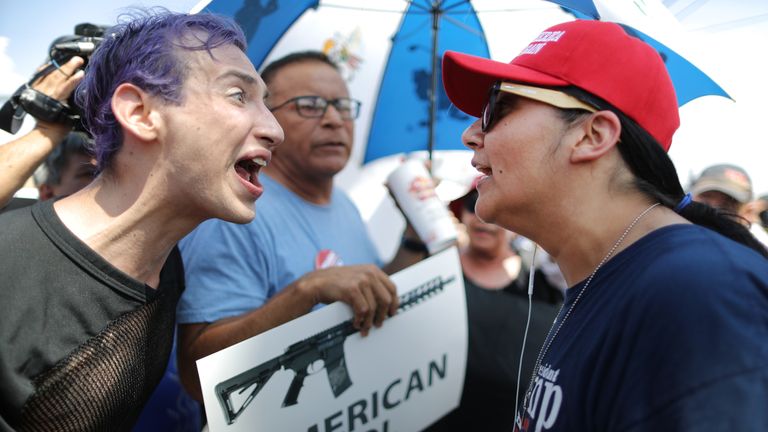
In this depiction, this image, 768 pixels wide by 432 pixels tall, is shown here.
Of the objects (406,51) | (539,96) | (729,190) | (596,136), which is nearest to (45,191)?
(406,51)

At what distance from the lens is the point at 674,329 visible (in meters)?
1.04

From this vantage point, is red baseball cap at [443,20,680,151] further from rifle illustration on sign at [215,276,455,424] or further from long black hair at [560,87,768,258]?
rifle illustration on sign at [215,276,455,424]

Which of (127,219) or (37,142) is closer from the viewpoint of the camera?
(127,219)

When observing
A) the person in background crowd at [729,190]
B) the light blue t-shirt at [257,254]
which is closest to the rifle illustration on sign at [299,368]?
the light blue t-shirt at [257,254]

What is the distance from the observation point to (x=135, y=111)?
1644 millimetres

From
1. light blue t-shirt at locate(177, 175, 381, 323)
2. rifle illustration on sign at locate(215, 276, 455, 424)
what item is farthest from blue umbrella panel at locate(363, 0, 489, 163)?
rifle illustration on sign at locate(215, 276, 455, 424)

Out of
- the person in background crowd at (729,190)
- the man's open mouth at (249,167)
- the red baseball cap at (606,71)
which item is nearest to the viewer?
the red baseball cap at (606,71)

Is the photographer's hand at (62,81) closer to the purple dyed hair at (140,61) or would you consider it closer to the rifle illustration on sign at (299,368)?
the purple dyed hair at (140,61)

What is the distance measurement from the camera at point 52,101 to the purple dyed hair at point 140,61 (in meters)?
0.09

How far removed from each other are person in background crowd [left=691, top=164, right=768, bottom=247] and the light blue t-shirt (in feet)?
9.34

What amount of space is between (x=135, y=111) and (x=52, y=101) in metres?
0.39

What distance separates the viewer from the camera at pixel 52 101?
181 centimetres

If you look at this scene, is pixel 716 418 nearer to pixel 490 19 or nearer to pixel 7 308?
pixel 7 308

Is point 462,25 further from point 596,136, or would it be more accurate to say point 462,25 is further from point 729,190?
point 729,190
